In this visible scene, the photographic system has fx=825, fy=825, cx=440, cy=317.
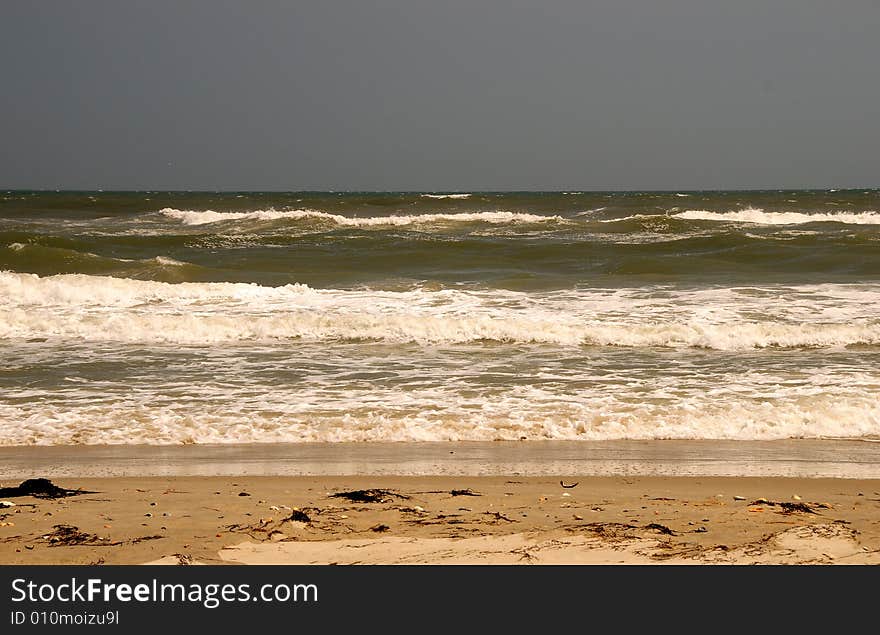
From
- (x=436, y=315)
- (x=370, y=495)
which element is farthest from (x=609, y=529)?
(x=436, y=315)

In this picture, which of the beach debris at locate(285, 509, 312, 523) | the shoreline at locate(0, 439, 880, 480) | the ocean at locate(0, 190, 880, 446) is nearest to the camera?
the beach debris at locate(285, 509, 312, 523)

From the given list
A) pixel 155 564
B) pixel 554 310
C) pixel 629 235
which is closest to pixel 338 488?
pixel 155 564

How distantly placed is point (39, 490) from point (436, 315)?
742 centimetres

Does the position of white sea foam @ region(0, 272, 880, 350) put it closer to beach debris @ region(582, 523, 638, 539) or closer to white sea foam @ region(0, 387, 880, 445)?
white sea foam @ region(0, 387, 880, 445)

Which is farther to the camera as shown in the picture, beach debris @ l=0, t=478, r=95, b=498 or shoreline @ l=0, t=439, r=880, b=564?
beach debris @ l=0, t=478, r=95, b=498

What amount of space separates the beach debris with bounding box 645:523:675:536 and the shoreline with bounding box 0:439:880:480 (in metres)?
1.31

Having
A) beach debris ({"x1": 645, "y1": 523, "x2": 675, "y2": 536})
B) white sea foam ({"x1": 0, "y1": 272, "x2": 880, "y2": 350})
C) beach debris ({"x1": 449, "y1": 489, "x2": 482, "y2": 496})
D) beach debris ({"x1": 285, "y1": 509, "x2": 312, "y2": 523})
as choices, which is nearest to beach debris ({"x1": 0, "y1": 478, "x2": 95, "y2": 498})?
beach debris ({"x1": 285, "y1": 509, "x2": 312, "y2": 523})

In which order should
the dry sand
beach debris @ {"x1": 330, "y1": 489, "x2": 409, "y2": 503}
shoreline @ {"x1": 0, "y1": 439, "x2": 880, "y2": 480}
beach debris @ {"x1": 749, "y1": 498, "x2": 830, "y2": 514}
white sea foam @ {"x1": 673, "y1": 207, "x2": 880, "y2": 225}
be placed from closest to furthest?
the dry sand, beach debris @ {"x1": 749, "y1": 498, "x2": 830, "y2": 514}, beach debris @ {"x1": 330, "y1": 489, "x2": 409, "y2": 503}, shoreline @ {"x1": 0, "y1": 439, "x2": 880, "y2": 480}, white sea foam @ {"x1": 673, "y1": 207, "x2": 880, "y2": 225}

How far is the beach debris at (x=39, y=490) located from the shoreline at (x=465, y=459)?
16.8 inches

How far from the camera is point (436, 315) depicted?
1210 cm

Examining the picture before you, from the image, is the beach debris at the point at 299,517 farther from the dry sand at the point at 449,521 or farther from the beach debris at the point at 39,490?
the beach debris at the point at 39,490

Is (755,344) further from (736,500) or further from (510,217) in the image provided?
(510,217)

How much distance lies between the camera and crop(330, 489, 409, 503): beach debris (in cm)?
505

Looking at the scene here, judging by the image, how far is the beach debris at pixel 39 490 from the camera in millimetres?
5125
